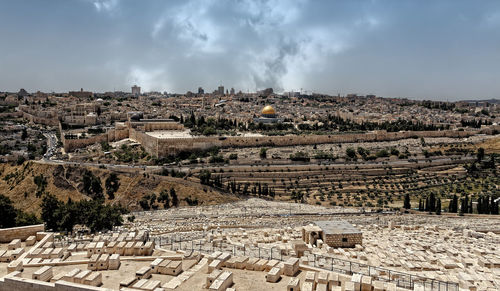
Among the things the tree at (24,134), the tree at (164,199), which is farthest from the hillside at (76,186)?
the tree at (24,134)

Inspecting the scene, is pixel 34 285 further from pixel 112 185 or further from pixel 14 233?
pixel 112 185

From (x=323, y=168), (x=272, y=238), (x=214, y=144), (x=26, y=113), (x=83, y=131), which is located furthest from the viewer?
(x=26, y=113)

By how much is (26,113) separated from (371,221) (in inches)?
2135

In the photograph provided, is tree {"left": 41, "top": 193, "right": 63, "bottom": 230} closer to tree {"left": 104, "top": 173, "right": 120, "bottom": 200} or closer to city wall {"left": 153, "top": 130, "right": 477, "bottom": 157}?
tree {"left": 104, "top": 173, "right": 120, "bottom": 200}

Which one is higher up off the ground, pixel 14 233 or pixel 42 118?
pixel 42 118

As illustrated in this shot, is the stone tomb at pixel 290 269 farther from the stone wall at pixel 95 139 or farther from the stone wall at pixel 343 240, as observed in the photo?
the stone wall at pixel 95 139

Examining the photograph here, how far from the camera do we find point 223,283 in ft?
35.4

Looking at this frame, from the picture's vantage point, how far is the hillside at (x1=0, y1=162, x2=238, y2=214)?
3262cm

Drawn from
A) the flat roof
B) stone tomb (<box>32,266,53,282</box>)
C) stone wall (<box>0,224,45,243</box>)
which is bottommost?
the flat roof

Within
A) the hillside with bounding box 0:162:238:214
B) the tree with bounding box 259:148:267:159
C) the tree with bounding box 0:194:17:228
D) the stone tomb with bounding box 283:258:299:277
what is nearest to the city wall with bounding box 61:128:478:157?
the tree with bounding box 259:148:267:159

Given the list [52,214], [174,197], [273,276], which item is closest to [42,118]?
[174,197]

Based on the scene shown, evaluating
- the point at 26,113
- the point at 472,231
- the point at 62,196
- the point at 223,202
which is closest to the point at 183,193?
the point at 223,202

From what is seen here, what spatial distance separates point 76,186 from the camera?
114 feet

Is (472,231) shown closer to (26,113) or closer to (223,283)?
(223,283)
